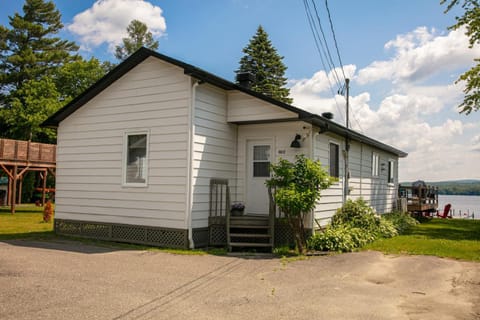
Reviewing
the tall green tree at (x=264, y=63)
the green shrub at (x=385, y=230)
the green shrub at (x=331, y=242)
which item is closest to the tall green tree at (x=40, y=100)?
the tall green tree at (x=264, y=63)

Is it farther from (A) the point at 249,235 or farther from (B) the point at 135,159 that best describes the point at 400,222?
(B) the point at 135,159

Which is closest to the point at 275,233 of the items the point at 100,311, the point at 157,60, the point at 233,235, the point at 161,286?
the point at 233,235

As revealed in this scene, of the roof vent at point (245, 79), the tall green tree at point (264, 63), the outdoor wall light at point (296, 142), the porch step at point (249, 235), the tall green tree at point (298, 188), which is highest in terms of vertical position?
the tall green tree at point (264, 63)

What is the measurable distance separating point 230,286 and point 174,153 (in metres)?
4.39

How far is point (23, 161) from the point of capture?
20875 mm

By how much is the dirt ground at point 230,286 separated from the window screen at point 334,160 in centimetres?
350

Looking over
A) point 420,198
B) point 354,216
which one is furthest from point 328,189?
point 420,198

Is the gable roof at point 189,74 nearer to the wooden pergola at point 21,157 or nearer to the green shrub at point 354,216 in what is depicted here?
the green shrub at point 354,216

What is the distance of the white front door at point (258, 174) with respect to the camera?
10898mm

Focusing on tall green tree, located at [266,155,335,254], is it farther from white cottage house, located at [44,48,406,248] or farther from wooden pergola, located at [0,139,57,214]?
wooden pergola, located at [0,139,57,214]

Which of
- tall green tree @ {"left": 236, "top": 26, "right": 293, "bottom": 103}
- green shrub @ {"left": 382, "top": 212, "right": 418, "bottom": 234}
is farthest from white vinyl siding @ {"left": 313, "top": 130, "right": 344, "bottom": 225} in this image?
tall green tree @ {"left": 236, "top": 26, "right": 293, "bottom": 103}

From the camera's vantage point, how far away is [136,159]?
35.3 feet

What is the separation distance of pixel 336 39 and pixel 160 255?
25.5ft

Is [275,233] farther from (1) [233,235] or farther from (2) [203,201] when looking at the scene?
(2) [203,201]
